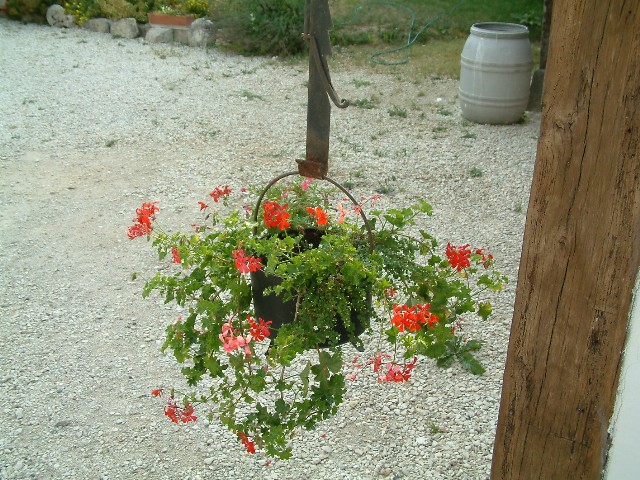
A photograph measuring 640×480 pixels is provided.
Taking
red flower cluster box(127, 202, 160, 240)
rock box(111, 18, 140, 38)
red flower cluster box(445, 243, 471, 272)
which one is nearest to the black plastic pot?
red flower cluster box(445, 243, 471, 272)

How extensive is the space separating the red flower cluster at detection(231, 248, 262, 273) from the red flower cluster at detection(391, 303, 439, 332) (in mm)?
345

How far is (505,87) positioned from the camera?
586 cm

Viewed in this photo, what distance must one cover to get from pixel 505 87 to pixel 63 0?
6248mm

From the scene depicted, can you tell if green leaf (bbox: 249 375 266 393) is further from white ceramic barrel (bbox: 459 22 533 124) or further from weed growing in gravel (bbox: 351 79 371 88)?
weed growing in gravel (bbox: 351 79 371 88)

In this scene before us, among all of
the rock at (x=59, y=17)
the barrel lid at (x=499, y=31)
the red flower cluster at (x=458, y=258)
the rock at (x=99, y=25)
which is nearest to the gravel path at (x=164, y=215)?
the rock at (x=99, y=25)

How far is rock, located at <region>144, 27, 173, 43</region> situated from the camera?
8625 millimetres

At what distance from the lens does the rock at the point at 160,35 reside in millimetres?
8625

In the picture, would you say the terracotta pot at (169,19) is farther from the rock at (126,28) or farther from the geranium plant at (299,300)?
the geranium plant at (299,300)

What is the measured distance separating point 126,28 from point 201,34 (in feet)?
3.35

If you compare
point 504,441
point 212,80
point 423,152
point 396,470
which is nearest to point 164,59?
point 212,80

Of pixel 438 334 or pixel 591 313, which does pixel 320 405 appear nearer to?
pixel 438 334

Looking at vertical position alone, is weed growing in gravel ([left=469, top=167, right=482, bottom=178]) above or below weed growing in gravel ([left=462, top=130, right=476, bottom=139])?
below

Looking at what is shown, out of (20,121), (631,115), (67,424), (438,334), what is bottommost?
(67,424)

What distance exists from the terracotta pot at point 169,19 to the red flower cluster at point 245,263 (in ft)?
24.6
